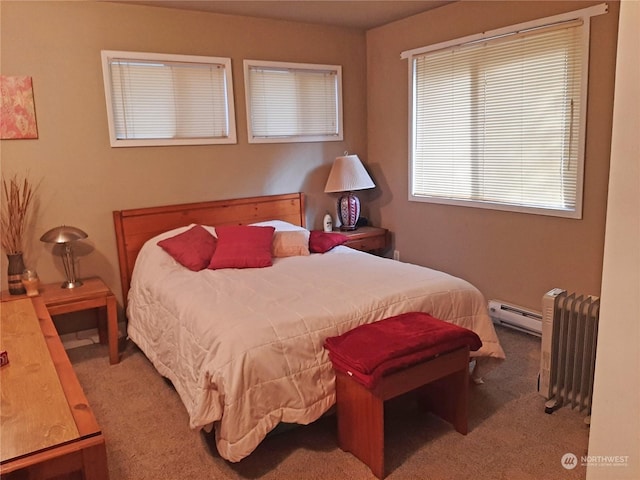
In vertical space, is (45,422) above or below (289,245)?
below

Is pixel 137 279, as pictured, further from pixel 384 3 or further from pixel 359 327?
pixel 384 3

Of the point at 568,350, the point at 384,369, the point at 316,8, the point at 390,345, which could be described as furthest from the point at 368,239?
the point at 384,369

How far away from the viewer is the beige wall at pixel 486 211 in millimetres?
3016

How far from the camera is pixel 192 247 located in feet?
11.0

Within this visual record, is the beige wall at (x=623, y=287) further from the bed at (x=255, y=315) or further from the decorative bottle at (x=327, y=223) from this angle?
the decorative bottle at (x=327, y=223)

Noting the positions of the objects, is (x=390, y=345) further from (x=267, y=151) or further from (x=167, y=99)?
(x=167, y=99)

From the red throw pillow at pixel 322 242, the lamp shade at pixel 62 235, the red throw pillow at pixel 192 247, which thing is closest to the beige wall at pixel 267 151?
the lamp shade at pixel 62 235

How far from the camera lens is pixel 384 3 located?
3.74 m

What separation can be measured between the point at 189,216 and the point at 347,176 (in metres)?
1.35

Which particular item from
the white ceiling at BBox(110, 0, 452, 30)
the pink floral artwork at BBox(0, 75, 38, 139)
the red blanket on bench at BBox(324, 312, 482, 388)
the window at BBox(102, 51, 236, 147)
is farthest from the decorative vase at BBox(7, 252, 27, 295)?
the red blanket on bench at BBox(324, 312, 482, 388)

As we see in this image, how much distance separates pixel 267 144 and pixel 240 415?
2.59 metres

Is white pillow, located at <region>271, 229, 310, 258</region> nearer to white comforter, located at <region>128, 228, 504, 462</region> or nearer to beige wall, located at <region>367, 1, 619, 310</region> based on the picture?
white comforter, located at <region>128, 228, 504, 462</region>

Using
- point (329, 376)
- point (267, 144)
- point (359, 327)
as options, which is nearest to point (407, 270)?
point (359, 327)

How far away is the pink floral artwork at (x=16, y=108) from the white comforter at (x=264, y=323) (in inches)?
44.8
